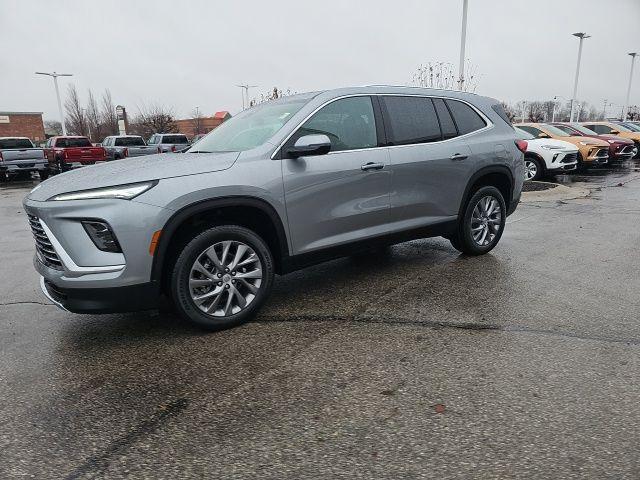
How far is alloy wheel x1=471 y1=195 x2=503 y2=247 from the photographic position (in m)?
5.54

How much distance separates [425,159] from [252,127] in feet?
5.58

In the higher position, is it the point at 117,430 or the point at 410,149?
the point at 410,149

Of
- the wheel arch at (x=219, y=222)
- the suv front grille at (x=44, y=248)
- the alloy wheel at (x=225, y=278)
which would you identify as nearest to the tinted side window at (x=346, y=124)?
the wheel arch at (x=219, y=222)

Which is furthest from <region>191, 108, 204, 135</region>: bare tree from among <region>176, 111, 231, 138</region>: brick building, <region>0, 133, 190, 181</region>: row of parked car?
<region>0, 133, 190, 181</region>: row of parked car

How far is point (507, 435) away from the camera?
7.88 ft

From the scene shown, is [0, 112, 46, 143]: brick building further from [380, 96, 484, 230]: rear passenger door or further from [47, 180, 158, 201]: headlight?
[47, 180, 158, 201]: headlight

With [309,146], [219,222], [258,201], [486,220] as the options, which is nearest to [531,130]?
[486,220]

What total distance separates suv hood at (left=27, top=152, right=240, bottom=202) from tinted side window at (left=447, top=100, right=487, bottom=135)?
105 inches

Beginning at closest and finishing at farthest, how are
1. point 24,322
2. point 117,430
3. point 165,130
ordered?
point 117,430 < point 24,322 < point 165,130

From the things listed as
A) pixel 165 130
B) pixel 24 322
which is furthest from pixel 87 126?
pixel 24 322

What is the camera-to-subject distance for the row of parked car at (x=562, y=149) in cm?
1387

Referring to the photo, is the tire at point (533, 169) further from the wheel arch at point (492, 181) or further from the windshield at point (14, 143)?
the windshield at point (14, 143)

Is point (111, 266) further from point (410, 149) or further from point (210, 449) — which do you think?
point (410, 149)

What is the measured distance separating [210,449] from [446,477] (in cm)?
111
